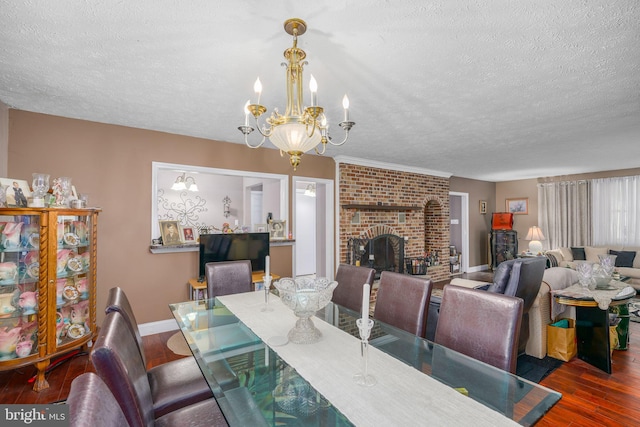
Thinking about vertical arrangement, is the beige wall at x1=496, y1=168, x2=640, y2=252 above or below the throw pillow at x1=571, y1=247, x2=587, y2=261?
above

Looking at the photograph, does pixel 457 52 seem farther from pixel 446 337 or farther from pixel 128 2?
pixel 128 2

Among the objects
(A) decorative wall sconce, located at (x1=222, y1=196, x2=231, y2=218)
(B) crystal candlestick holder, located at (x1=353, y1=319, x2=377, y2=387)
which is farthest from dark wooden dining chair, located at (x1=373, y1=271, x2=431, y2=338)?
(A) decorative wall sconce, located at (x1=222, y1=196, x2=231, y2=218)

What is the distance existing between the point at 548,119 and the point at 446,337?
2.68 metres

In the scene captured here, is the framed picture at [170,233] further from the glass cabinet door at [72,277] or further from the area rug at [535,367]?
the area rug at [535,367]

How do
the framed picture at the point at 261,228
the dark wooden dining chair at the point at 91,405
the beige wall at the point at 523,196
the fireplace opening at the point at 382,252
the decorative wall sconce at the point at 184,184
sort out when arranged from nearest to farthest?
1. the dark wooden dining chair at the point at 91,405
2. the framed picture at the point at 261,228
3. the fireplace opening at the point at 382,252
4. the decorative wall sconce at the point at 184,184
5. the beige wall at the point at 523,196

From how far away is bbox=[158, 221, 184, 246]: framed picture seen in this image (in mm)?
3500

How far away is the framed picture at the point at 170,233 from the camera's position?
3.50 meters

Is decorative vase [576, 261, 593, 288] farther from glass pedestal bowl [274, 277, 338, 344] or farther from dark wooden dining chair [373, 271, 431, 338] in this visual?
glass pedestal bowl [274, 277, 338, 344]

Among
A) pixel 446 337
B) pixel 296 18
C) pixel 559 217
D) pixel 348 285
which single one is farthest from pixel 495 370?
pixel 559 217

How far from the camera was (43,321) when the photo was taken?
7.85 feet

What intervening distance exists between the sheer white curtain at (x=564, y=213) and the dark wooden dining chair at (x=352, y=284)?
21.4 ft

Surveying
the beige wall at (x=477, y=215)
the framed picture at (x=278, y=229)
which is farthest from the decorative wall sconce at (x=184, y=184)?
the beige wall at (x=477, y=215)

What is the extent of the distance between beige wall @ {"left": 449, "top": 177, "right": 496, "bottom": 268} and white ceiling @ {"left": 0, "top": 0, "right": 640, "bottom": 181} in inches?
155

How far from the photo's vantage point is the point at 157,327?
11.4 ft
